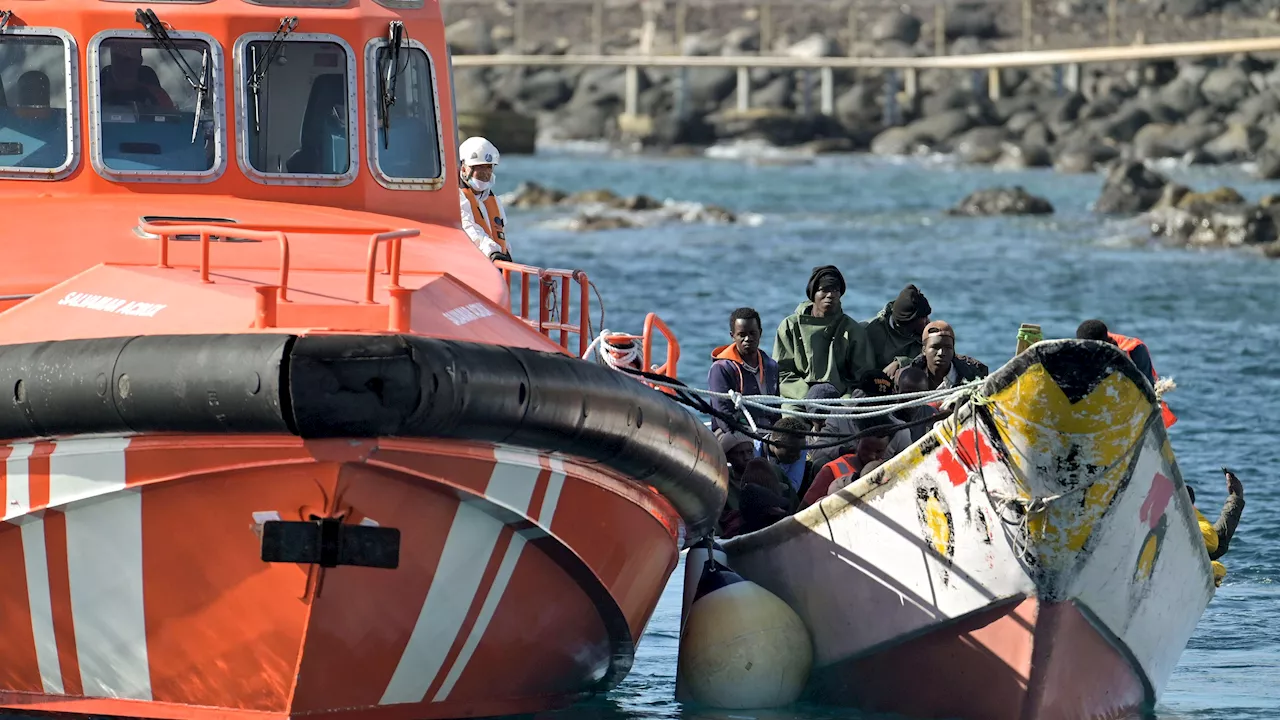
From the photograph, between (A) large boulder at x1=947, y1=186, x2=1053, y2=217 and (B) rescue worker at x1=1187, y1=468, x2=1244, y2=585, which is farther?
(A) large boulder at x1=947, y1=186, x2=1053, y2=217

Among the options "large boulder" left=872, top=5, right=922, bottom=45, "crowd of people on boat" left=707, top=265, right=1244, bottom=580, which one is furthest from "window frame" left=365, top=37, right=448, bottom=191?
"large boulder" left=872, top=5, right=922, bottom=45

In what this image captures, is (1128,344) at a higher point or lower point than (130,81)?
lower

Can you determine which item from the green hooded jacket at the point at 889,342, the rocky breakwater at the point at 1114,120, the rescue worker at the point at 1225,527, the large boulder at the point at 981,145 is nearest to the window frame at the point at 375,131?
the green hooded jacket at the point at 889,342

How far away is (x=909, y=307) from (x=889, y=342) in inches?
8.5

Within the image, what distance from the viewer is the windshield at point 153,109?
771 cm

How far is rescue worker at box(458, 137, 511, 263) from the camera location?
29.0 ft

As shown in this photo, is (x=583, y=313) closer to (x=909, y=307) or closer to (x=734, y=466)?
(x=734, y=466)

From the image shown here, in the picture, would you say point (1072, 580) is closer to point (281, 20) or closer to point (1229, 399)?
point (281, 20)

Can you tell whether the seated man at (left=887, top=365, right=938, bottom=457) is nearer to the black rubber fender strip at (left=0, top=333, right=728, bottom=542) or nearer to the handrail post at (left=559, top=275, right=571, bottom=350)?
the handrail post at (left=559, top=275, right=571, bottom=350)

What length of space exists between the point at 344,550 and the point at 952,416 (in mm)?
2362

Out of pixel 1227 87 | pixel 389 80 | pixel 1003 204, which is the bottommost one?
pixel 389 80

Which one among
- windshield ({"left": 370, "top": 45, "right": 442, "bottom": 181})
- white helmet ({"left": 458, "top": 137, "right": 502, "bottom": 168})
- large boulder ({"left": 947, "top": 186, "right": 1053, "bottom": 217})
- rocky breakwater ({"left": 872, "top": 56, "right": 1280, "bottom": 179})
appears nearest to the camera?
windshield ({"left": 370, "top": 45, "right": 442, "bottom": 181})

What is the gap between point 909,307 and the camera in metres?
10.0

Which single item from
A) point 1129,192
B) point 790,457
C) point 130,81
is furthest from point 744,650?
point 1129,192
